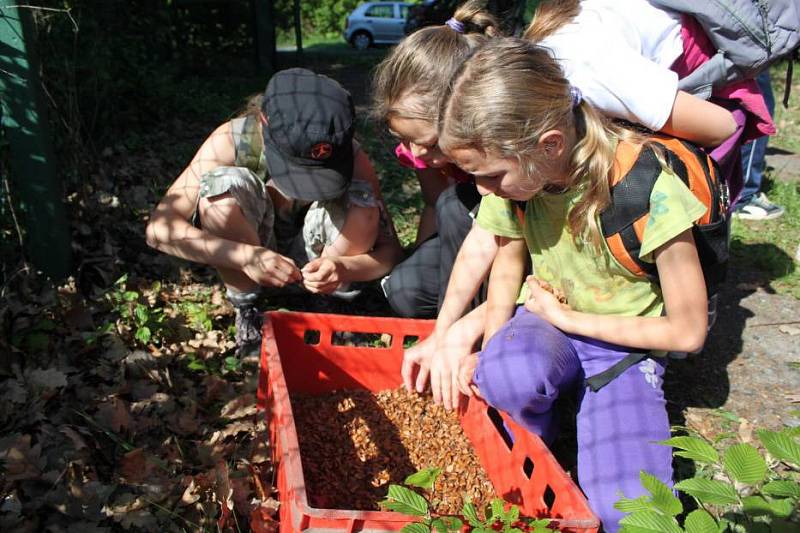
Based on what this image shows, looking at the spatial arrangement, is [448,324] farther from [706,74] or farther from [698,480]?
[698,480]

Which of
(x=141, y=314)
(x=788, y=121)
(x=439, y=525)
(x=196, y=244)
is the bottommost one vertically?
(x=788, y=121)

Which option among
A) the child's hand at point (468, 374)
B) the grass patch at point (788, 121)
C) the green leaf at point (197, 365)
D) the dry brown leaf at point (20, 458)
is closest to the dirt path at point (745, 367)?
the child's hand at point (468, 374)

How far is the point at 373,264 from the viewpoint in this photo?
2.69m

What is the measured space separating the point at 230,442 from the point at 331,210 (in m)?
0.88

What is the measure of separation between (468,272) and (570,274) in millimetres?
362

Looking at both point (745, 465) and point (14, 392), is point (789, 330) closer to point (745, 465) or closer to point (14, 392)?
point (745, 465)

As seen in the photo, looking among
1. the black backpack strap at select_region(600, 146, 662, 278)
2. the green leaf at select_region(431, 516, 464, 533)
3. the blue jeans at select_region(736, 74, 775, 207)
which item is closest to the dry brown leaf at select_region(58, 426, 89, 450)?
the green leaf at select_region(431, 516, 464, 533)

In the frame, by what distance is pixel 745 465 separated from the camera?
87cm

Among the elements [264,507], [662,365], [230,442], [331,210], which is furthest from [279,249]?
[662,365]

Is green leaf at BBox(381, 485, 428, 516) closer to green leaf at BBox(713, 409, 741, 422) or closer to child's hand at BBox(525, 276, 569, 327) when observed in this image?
child's hand at BBox(525, 276, 569, 327)

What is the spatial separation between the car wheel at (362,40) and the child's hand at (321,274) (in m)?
17.4

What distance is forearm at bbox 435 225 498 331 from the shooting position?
7.36ft

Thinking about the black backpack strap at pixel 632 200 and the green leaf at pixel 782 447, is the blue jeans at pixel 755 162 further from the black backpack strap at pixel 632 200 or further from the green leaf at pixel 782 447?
the green leaf at pixel 782 447

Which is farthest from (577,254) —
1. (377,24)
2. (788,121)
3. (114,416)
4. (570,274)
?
(377,24)
